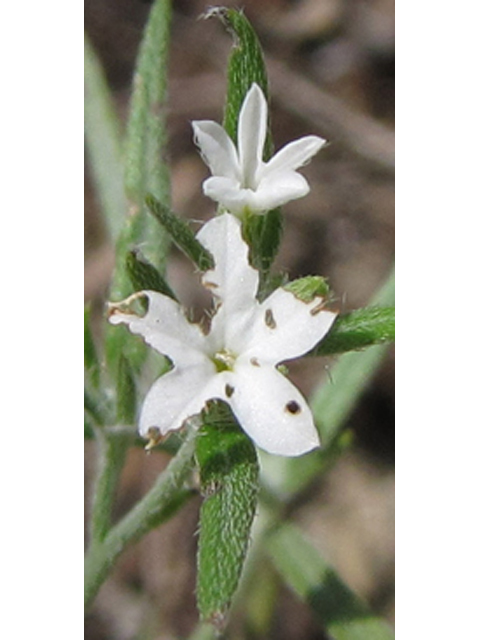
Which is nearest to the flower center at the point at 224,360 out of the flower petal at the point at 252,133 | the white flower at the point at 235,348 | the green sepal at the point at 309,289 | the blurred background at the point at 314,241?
the white flower at the point at 235,348

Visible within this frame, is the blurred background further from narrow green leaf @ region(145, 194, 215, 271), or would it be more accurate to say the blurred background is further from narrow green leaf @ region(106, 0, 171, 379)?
narrow green leaf @ region(145, 194, 215, 271)

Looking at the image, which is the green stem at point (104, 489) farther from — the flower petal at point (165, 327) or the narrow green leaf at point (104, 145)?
the narrow green leaf at point (104, 145)

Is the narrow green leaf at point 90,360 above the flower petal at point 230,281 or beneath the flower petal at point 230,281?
beneath

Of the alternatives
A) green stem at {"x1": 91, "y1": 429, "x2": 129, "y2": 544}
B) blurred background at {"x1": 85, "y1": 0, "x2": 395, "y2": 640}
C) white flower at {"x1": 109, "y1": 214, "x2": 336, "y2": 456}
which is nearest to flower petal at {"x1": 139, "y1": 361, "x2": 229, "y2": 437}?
white flower at {"x1": 109, "y1": 214, "x2": 336, "y2": 456}

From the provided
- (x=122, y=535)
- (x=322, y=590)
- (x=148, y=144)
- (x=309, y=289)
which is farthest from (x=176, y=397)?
(x=322, y=590)

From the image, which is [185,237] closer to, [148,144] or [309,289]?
[309,289]
